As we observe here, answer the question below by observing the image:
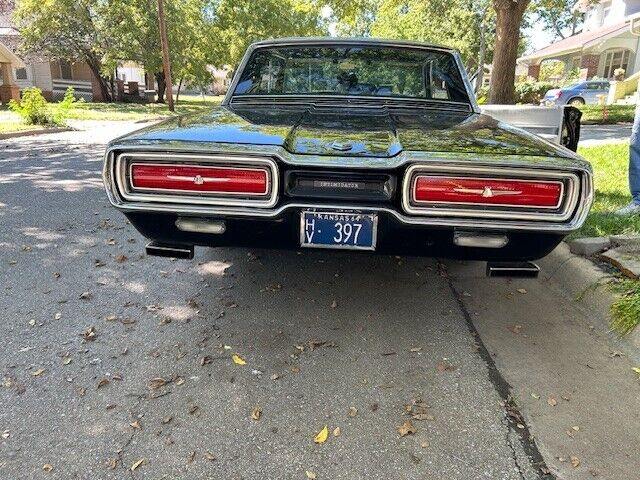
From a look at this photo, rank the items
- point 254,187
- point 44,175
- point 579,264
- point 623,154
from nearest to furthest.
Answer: point 254,187
point 579,264
point 44,175
point 623,154

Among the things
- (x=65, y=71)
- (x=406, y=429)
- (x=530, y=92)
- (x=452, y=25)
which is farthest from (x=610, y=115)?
(x=65, y=71)

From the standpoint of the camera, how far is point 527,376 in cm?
239

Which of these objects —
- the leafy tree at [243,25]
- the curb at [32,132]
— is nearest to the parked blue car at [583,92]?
the leafy tree at [243,25]

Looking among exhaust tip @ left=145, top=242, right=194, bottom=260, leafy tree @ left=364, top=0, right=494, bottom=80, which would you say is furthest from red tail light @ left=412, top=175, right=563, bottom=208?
leafy tree @ left=364, top=0, right=494, bottom=80

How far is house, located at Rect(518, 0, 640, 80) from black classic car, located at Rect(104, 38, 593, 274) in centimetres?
2881

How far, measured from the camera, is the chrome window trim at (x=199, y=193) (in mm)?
2279

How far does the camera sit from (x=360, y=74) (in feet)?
12.2

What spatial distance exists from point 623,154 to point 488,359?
6.69 metres

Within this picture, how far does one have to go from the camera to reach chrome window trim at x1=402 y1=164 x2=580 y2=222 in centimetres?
221

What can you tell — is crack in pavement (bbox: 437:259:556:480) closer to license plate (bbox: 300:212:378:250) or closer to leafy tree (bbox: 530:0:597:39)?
license plate (bbox: 300:212:378:250)

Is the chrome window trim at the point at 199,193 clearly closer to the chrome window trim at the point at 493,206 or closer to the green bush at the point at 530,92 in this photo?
the chrome window trim at the point at 493,206

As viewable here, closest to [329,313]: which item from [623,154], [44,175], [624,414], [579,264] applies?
[624,414]

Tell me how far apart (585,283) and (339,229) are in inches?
73.7

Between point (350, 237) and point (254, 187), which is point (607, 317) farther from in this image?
point (254, 187)
